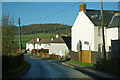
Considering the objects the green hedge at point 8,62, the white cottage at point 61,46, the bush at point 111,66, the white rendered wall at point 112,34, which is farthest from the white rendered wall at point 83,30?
the green hedge at point 8,62

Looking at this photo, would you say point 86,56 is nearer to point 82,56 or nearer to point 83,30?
point 82,56

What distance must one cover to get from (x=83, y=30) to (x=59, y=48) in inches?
812

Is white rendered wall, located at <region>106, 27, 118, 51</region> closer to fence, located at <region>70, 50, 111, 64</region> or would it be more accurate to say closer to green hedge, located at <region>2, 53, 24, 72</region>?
fence, located at <region>70, 50, 111, 64</region>

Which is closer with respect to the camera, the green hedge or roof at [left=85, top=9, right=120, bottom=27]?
Result: the green hedge

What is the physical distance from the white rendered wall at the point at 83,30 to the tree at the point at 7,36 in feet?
46.9

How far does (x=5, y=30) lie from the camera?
2166 centimetres

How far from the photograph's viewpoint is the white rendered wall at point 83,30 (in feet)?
103

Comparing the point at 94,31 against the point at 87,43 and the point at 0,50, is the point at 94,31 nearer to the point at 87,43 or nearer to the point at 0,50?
the point at 87,43

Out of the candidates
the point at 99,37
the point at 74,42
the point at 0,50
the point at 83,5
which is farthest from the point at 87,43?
the point at 0,50

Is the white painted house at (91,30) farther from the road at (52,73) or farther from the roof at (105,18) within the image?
the road at (52,73)

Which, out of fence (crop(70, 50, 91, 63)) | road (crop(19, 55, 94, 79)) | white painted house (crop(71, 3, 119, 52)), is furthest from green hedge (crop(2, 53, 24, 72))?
white painted house (crop(71, 3, 119, 52))

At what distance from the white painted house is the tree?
14301 mm

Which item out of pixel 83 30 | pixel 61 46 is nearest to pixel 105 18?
pixel 83 30

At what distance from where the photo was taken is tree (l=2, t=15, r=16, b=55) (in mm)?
21422
